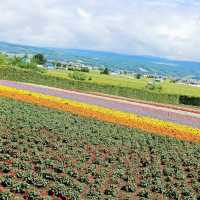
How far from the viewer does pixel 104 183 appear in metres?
19.7

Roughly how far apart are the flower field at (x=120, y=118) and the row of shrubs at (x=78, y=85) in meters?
27.4

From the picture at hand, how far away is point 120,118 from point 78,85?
1476 inches

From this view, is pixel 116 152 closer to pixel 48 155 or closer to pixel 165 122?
pixel 48 155

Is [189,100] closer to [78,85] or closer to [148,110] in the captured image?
[78,85]

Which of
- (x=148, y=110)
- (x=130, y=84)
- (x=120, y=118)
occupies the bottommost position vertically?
(x=130, y=84)

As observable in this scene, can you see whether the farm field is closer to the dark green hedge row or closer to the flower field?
the flower field

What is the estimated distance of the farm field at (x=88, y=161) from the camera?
18.5 m

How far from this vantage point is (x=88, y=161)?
884 inches

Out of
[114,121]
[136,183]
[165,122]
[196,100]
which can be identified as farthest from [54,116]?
[196,100]

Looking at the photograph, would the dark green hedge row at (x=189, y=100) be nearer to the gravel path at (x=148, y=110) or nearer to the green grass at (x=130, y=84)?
the green grass at (x=130, y=84)

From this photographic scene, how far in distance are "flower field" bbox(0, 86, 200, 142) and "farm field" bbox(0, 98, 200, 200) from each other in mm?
1977

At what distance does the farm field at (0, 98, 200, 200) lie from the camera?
60.7 feet

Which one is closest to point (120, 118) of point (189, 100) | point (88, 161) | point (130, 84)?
point (88, 161)

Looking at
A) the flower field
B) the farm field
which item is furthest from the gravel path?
the farm field
